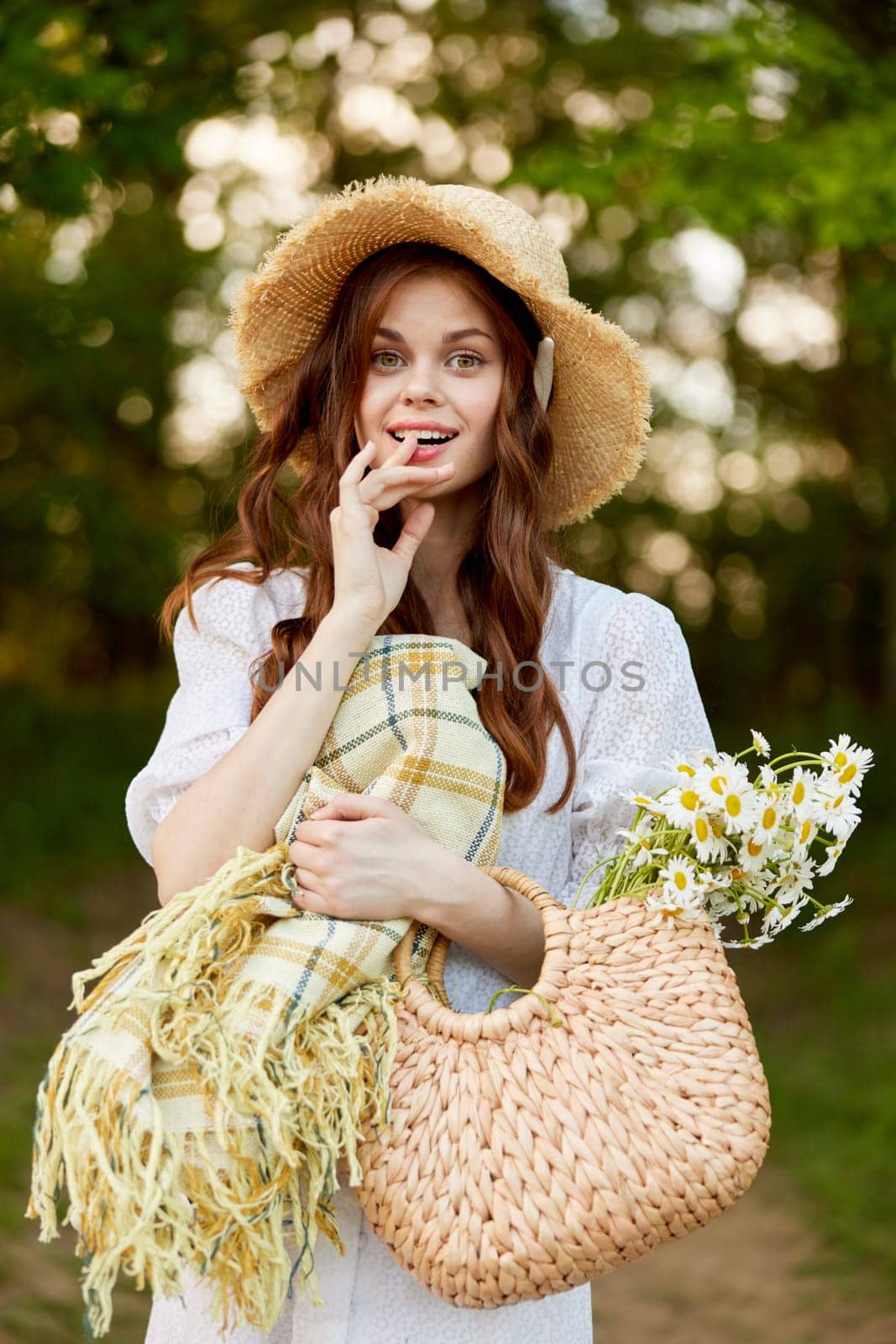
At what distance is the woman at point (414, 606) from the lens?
173 centimetres

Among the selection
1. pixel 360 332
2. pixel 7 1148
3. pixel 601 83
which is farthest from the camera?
pixel 601 83

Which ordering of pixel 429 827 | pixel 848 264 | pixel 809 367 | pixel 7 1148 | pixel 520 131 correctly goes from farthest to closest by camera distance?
pixel 809 367
pixel 520 131
pixel 848 264
pixel 7 1148
pixel 429 827

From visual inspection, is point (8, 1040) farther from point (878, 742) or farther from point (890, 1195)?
point (878, 742)

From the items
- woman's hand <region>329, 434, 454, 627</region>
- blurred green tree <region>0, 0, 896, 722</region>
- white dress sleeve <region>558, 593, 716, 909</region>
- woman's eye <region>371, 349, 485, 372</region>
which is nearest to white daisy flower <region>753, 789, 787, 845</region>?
white dress sleeve <region>558, 593, 716, 909</region>

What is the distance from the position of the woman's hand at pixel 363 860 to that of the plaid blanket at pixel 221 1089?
0.02m

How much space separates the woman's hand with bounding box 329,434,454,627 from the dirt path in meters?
2.73

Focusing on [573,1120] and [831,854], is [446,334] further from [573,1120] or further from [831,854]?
[573,1120]

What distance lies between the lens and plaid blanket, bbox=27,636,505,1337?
1.46 m

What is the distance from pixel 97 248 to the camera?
9602 mm

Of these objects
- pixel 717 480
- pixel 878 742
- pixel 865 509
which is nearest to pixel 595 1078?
pixel 878 742

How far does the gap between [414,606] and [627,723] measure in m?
0.40

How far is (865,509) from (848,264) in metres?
3.83

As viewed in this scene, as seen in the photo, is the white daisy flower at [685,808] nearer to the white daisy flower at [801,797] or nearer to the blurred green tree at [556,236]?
the white daisy flower at [801,797]

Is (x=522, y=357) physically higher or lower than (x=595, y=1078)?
higher
